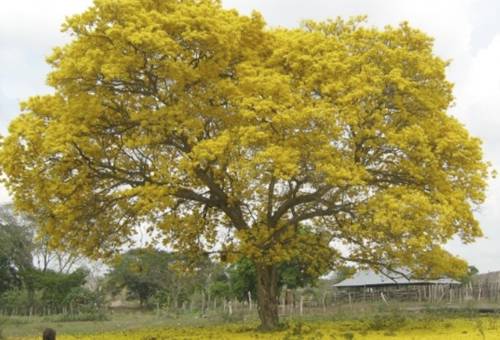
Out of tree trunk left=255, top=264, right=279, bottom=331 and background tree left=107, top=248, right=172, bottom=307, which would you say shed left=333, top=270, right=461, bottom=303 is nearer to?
background tree left=107, top=248, right=172, bottom=307

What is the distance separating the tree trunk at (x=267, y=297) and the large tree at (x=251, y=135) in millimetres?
69

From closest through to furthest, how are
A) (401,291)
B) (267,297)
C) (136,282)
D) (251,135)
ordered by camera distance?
(251,135), (267,297), (401,291), (136,282)

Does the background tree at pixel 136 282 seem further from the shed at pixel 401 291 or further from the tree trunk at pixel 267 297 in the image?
the tree trunk at pixel 267 297

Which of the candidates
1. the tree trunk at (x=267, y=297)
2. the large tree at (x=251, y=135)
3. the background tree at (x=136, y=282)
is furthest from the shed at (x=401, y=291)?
the large tree at (x=251, y=135)

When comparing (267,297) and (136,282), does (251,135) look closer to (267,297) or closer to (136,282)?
(267,297)

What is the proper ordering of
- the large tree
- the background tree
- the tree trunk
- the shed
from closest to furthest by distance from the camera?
the large tree, the tree trunk, the shed, the background tree

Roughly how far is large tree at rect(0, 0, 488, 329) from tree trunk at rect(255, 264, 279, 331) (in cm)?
7

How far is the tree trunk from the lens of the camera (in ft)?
76.1

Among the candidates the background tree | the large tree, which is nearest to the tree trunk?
the large tree

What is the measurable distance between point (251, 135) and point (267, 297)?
6.94 meters

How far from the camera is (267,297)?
23469 millimetres

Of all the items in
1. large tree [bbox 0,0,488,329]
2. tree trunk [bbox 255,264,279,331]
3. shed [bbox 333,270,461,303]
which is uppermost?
large tree [bbox 0,0,488,329]

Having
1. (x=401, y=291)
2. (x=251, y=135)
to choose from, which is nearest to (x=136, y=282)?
(x=401, y=291)

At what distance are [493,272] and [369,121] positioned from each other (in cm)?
3143
